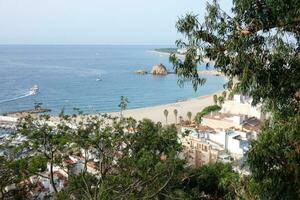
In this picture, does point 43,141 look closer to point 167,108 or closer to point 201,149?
point 201,149

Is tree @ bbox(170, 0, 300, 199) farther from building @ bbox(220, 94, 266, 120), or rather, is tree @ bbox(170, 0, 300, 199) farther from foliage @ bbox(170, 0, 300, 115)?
building @ bbox(220, 94, 266, 120)

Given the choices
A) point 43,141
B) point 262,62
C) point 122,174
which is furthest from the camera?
point 122,174

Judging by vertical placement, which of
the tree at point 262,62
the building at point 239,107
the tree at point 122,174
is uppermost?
the tree at point 262,62

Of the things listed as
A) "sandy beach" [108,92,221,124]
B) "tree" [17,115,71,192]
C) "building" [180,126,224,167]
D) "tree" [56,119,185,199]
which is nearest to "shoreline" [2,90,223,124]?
"sandy beach" [108,92,221,124]

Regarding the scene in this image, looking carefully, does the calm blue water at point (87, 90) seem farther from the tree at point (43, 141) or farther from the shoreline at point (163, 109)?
the tree at point (43, 141)

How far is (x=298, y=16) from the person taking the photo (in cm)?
566

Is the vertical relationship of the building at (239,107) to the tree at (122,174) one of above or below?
below

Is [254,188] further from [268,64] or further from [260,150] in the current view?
[268,64]

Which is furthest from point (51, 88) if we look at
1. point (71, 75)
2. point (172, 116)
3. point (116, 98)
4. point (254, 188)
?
point (254, 188)

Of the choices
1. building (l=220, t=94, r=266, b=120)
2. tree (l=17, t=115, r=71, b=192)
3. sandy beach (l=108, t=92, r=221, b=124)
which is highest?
tree (l=17, t=115, r=71, b=192)

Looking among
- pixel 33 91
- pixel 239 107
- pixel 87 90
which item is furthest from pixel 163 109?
pixel 33 91

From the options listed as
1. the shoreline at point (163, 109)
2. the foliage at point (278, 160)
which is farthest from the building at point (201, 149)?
the foliage at point (278, 160)

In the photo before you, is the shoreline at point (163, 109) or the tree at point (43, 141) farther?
the shoreline at point (163, 109)

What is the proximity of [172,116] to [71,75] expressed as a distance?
42434 millimetres
